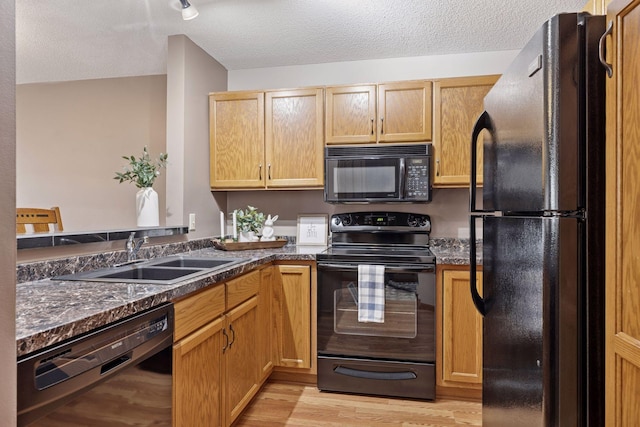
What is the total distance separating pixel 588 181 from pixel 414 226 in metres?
1.89

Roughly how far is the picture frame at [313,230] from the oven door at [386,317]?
614 millimetres

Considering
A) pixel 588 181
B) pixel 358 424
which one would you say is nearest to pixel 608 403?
pixel 588 181

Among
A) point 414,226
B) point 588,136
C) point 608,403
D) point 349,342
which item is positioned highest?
point 588,136

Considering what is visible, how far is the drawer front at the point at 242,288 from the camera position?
1.81m

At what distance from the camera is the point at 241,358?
1.94 m

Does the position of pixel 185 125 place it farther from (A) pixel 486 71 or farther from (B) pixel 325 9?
(A) pixel 486 71

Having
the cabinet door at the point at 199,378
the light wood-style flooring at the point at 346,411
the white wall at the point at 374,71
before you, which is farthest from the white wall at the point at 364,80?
the cabinet door at the point at 199,378

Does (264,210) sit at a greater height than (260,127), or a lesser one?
lesser

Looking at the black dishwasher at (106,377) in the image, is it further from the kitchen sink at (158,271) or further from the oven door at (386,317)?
the oven door at (386,317)

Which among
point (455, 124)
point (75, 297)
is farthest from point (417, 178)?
point (75, 297)

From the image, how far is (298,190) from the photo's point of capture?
9.65ft

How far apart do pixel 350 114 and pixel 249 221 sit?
1.10 m

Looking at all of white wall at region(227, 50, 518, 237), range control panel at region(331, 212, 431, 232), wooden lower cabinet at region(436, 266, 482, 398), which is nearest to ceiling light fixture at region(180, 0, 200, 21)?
white wall at region(227, 50, 518, 237)

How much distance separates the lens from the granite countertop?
86cm
